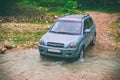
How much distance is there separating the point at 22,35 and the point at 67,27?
15.0 ft

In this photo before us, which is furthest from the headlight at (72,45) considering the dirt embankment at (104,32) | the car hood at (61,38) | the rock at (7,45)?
the rock at (7,45)

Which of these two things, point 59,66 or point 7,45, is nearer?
point 59,66

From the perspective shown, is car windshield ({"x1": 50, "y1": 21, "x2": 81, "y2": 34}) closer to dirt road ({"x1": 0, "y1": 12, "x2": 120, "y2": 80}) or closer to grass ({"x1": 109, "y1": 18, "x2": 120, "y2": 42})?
dirt road ({"x1": 0, "y1": 12, "x2": 120, "y2": 80})

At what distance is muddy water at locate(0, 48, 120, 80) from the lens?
11.0 m

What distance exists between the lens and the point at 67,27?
13.6 meters

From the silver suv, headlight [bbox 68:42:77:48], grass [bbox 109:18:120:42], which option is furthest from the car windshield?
grass [bbox 109:18:120:42]

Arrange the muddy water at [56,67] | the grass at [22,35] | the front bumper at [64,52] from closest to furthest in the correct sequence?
the muddy water at [56,67] < the front bumper at [64,52] < the grass at [22,35]

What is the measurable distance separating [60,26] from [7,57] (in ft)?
9.39

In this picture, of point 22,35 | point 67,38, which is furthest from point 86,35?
point 22,35

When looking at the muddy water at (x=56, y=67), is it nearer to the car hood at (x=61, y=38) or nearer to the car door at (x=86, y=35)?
the car door at (x=86, y=35)

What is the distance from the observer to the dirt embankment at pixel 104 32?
15.9 meters

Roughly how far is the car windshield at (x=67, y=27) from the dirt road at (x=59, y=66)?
1.37m

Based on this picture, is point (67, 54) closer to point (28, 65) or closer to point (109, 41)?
point (28, 65)

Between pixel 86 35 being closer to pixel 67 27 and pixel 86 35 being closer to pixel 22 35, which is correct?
pixel 67 27
